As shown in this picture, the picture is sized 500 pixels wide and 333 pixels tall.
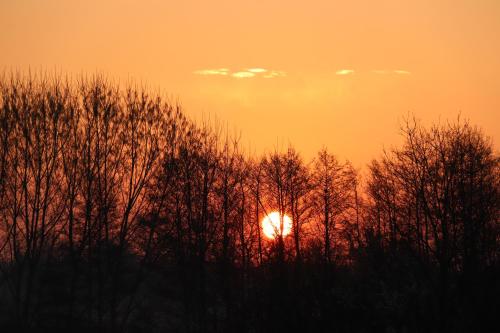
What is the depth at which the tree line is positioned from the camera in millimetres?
20562

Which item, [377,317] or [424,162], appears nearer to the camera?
[377,317]

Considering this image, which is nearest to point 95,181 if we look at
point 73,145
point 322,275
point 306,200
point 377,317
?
point 73,145

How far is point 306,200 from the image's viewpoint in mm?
50562

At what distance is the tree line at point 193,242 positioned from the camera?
2056 cm

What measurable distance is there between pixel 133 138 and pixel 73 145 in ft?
9.55

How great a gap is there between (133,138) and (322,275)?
14.9m

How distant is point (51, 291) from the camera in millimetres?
31688

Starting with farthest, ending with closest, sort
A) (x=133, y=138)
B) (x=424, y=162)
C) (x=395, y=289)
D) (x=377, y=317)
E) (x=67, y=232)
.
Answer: (x=424, y=162) → (x=133, y=138) → (x=67, y=232) → (x=395, y=289) → (x=377, y=317)

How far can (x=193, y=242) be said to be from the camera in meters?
37.0

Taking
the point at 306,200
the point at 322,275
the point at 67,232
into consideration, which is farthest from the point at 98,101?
the point at 306,200

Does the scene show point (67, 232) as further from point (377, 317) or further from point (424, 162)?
point (424, 162)

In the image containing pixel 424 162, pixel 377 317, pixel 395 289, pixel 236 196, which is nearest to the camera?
pixel 377 317

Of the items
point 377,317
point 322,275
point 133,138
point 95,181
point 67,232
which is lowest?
point 377,317

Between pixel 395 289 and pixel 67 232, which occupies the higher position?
pixel 67 232
